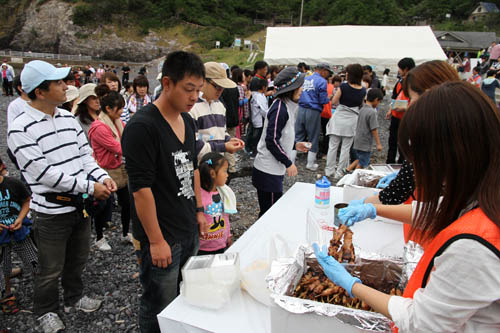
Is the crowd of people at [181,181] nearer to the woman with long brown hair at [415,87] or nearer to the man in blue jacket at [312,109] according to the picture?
the woman with long brown hair at [415,87]

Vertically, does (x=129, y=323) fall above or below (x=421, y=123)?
below

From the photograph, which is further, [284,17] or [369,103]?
[284,17]

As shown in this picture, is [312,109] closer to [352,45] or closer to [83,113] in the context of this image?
[83,113]

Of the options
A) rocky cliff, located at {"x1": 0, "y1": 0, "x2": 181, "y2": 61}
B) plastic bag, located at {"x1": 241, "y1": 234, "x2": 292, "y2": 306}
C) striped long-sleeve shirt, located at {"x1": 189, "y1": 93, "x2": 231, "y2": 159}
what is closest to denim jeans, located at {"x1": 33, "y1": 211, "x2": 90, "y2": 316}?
striped long-sleeve shirt, located at {"x1": 189, "y1": 93, "x2": 231, "y2": 159}

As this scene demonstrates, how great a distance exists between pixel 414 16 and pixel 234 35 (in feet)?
118

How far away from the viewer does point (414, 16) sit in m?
60.4

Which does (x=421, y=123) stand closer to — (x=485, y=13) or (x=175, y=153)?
(x=175, y=153)

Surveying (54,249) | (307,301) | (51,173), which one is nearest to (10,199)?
(54,249)

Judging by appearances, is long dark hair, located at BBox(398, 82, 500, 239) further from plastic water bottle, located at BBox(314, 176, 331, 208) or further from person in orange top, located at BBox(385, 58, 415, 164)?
person in orange top, located at BBox(385, 58, 415, 164)

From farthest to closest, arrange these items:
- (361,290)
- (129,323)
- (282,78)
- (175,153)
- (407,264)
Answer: (282,78), (129,323), (175,153), (407,264), (361,290)

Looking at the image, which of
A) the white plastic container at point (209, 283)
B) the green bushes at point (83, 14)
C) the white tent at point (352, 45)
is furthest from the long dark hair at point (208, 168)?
the green bushes at point (83, 14)

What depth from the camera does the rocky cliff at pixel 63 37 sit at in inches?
2028

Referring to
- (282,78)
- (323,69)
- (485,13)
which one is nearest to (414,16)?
(485,13)

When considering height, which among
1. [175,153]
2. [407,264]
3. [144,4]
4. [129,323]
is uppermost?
[144,4]
